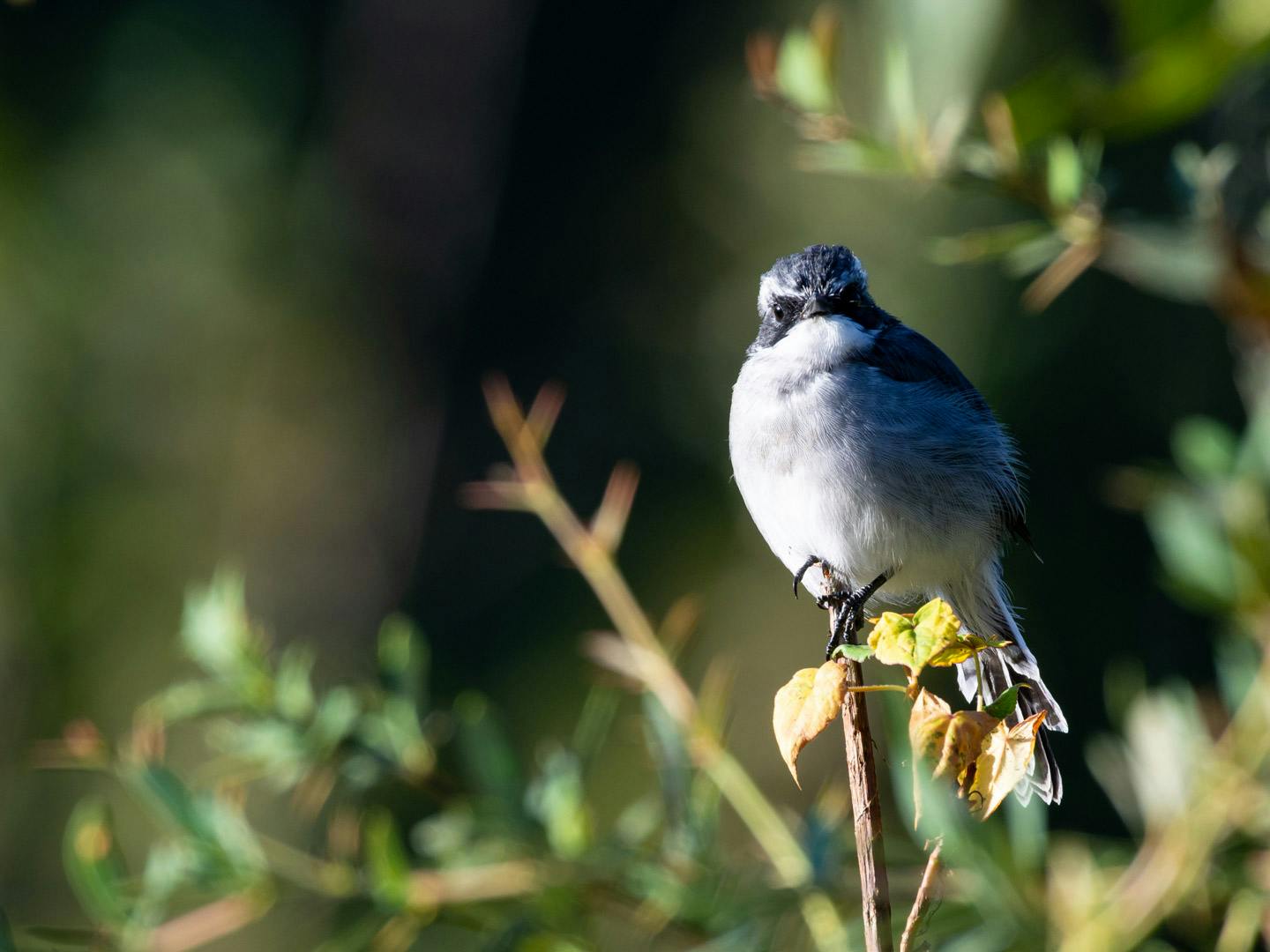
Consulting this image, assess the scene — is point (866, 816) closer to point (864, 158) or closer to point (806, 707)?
point (806, 707)

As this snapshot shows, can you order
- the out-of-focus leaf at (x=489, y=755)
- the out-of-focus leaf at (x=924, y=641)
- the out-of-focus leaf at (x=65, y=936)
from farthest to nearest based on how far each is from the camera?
the out-of-focus leaf at (x=489, y=755), the out-of-focus leaf at (x=65, y=936), the out-of-focus leaf at (x=924, y=641)

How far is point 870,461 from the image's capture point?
302 centimetres

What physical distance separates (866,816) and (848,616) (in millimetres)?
1093

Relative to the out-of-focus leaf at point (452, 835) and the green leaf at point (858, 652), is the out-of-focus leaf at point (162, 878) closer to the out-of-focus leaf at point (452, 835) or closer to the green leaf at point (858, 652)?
the out-of-focus leaf at point (452, 835)

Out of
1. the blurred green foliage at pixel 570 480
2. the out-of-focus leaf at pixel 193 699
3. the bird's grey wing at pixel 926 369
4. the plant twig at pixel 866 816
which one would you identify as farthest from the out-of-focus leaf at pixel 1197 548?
the bird's grey wing at pixel 926 369

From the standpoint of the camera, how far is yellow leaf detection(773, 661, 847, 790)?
129cm

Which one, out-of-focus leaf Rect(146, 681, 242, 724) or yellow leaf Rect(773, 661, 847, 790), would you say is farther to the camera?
out-of-focus leaf Rect(146, 681, 242, 724)

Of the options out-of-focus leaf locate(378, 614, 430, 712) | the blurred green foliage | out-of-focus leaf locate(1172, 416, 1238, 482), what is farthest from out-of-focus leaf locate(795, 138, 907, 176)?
out-of-focus leaf locate(378, 614, 430, 712)

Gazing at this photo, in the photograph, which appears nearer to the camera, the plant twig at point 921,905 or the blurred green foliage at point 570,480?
the plant twig at point 921,905

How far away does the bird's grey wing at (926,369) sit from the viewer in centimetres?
322

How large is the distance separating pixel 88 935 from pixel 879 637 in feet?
4.06

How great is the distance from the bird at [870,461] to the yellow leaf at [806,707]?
1.44 m

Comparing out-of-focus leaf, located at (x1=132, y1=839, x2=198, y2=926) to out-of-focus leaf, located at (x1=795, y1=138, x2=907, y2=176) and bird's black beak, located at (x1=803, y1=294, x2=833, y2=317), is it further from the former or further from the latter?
bird's black beak, located at (x1=803, y1=294, x2=833, y2=317)

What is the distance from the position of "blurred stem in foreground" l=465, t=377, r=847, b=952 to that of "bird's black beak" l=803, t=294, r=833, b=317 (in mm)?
1183
